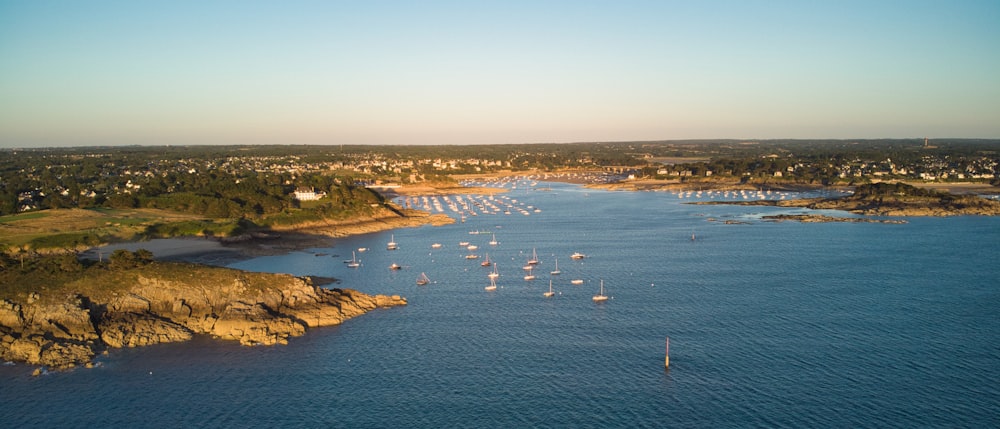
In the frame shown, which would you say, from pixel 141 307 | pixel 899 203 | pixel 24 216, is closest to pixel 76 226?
pixel 24 216

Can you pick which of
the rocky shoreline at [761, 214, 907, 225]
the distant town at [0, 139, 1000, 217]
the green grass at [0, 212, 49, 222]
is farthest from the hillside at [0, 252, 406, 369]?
the rocky shoreline at [761, 214, 907, 225]

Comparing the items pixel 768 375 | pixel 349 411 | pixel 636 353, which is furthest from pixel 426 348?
pixel 768 375

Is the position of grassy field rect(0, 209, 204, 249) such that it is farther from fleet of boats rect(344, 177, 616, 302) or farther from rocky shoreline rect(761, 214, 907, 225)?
rocky shoreline rect(761, 214, 907, 225)

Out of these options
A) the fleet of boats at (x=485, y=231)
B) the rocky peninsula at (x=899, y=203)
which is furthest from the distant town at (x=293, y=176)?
the rocky peninsula at (x=899, y=203)

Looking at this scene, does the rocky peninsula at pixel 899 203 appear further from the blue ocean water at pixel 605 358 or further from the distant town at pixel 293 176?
the distant town at pixel 293 176

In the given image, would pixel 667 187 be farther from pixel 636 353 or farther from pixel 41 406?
pixel 41 406
